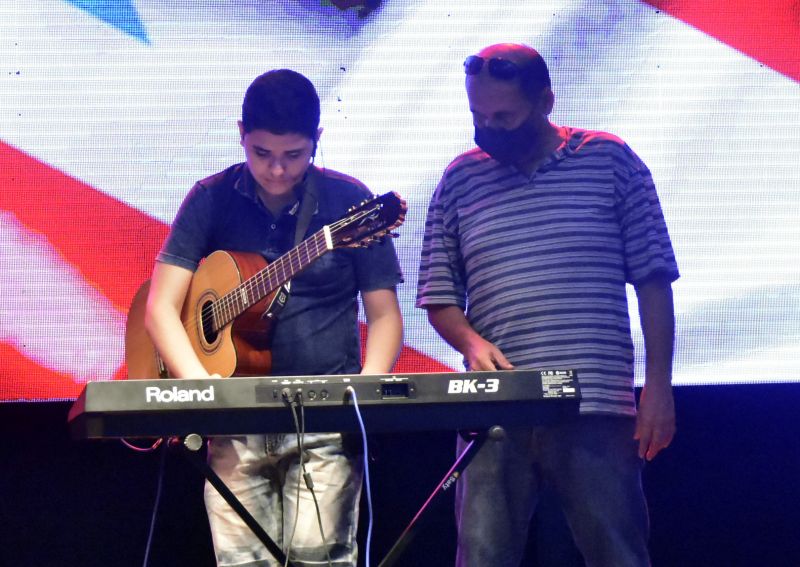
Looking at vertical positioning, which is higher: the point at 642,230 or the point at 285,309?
the point at 642,230

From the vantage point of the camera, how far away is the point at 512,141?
2906mm

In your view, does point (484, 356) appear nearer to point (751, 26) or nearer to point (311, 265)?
point (311, 265)

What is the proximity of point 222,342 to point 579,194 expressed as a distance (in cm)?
104

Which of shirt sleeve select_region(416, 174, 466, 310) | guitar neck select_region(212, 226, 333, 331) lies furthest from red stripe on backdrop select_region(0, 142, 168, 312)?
shirt sleeve select_region(416, 174, 466, 310)

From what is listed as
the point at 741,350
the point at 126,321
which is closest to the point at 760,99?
the point at 741,350

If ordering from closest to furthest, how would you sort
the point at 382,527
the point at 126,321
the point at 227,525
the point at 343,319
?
the point at 227,525, the point at 343,319, the point at 126,321, the point at 382,527

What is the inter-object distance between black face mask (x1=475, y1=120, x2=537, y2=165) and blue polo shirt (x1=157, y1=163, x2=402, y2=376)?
38 cm

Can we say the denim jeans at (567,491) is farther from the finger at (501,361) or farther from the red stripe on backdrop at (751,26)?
the red stripe on backdrop at (751,26)

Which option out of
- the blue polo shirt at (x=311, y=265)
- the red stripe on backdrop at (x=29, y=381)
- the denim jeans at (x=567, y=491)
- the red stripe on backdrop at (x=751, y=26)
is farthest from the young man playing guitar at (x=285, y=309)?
the red stripe on backdrop at (x=751, y=26)

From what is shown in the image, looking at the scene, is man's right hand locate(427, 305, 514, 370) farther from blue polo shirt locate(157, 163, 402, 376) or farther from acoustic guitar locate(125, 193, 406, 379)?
acoustic guitar locate(125, 193, 406, 379)

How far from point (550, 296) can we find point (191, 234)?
3.22 ft

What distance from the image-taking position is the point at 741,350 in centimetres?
350

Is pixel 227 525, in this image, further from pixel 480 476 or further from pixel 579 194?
pixel 579 194

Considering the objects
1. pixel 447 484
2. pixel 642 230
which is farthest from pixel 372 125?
pixel 447 484
